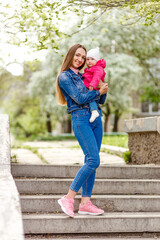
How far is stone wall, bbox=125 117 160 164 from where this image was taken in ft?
21.3

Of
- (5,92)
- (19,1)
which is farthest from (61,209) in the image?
(5,92)

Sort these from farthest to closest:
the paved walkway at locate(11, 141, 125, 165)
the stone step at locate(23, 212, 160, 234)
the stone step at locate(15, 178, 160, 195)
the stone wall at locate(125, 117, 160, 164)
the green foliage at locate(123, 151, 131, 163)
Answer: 1. the green foliage at locate(123, 151, 131, 163)
2. the paved walkway at locate(11, 141, 125, 165)
3. the stone wall at locate(125, 117, 160, 164)
4. the stone step at locate(15, 178, 160, 195)
5. the stone step at locate(23, 212, 160, 234)

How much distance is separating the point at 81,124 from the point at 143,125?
8.98ft

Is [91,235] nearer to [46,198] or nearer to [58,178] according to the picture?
[46,198]

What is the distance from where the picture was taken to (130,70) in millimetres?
19625

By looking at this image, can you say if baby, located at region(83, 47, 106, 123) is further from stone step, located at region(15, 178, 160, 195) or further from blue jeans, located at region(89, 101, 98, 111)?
Result: stone step, located at region(15, 178, 160, 195)

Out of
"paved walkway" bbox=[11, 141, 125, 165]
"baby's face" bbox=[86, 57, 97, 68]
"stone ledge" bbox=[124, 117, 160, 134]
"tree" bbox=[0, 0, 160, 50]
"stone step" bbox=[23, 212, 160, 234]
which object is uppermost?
"tree" bbox=[0, 0, 160, 50]

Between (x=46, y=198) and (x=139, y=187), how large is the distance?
4.50 feet

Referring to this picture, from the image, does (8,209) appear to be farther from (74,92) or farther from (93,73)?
(93,73)

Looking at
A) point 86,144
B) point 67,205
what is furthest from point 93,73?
point 67,205

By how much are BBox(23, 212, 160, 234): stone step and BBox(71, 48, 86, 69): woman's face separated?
5.68ft

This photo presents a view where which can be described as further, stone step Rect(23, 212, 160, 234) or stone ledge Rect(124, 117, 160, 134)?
stone ledge Rect(124, 117, 160, 134)

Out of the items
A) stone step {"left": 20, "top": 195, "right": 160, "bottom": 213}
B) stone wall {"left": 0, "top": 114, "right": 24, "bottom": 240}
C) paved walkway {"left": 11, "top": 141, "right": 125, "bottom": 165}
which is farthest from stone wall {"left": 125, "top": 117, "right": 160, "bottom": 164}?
stone wall {"left": 0, "top": 114, "right": 24, "bottom": 240}

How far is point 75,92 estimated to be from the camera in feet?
14.0
